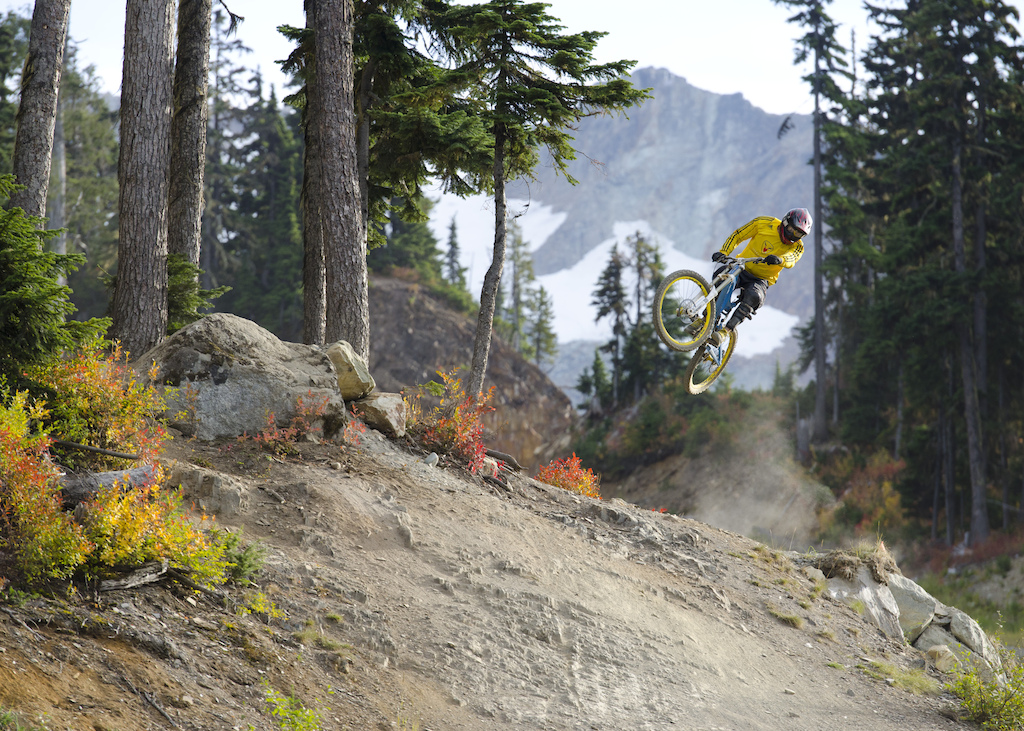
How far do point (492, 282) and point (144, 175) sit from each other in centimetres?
638

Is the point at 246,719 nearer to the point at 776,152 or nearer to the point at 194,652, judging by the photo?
the point at 194,652

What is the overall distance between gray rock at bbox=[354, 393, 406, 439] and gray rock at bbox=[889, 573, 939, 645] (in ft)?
27.4

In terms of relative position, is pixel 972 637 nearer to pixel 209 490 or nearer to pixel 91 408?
pixel 209 490

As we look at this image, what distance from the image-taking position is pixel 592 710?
23.9 feet

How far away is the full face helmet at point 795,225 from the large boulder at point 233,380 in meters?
5.85

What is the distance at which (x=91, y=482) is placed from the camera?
21.2 feet

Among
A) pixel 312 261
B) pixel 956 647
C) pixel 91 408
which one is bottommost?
pixel 956 647

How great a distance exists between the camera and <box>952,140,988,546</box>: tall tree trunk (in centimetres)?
2648

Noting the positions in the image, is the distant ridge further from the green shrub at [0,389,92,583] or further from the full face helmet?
the green shrub at [0,389,92,583]

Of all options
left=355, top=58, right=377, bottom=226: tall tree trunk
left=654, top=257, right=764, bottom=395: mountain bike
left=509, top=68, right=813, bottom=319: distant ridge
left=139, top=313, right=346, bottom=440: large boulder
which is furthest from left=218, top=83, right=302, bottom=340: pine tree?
left=509, top=68, right=813, bottom=319: distant ridge

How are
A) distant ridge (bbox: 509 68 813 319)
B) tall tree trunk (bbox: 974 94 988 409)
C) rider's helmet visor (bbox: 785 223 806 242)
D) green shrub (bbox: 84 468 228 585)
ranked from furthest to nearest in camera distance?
distant ridge (bbox: 509 68 813 319) < tall tree trunk (bbox: 974 94 988 409) < rider's helmet visor (bbox: 785 223 806 242) < green shrub (bbox: 84 468 228 585)

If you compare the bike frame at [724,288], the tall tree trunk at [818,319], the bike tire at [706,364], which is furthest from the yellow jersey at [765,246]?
the tall tree trunk at [818,319]

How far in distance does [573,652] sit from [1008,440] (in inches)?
1014

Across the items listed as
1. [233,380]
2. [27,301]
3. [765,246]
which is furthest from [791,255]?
[27,301]
